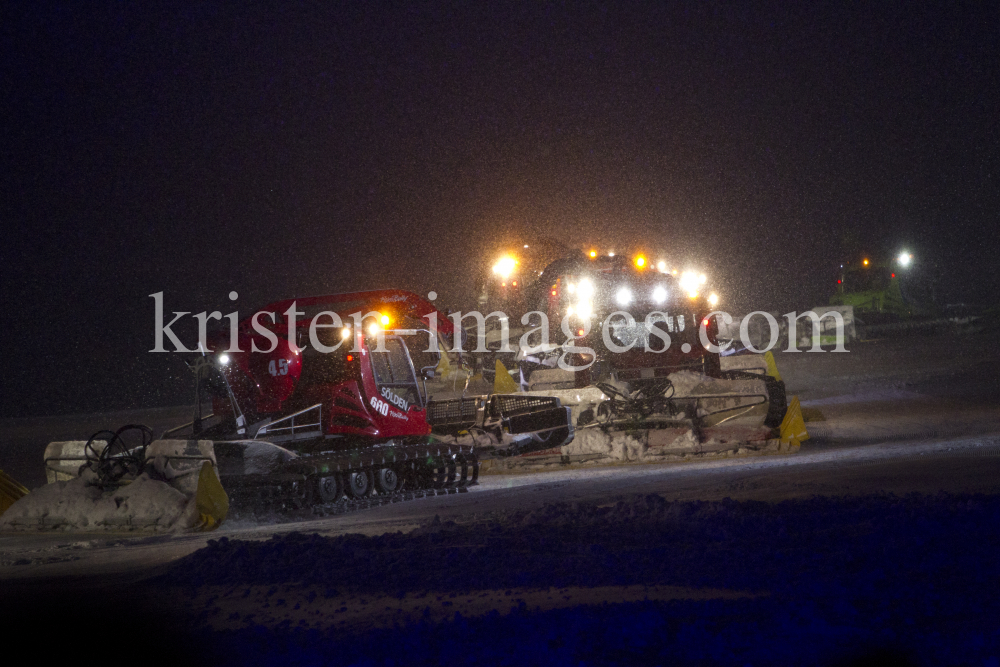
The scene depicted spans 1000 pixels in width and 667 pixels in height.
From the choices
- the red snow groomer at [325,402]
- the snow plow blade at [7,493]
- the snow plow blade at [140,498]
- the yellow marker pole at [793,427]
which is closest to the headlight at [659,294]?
the yellow marker pole at [793,427]

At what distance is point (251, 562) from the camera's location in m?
6.01

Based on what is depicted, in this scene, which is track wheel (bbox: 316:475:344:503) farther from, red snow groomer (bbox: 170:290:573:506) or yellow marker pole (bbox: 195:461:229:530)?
yellow marker pole (bbox: 195:461:229:530)

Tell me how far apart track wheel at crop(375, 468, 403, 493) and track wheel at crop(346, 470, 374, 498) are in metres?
0.16

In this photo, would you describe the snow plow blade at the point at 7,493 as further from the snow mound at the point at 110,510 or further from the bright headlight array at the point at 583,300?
the bright headlight array at the point at 583,300

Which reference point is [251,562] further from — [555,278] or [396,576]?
[555,278]

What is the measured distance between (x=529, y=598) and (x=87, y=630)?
2.63 meters

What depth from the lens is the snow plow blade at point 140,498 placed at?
8.58 meters

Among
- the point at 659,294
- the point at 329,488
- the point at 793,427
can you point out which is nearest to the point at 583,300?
the point at 659,294

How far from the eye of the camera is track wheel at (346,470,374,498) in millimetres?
9805

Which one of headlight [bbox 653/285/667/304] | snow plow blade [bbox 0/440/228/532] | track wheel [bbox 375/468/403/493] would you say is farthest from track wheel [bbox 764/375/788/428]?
snow plow blade [bbox 0/440/228/532]

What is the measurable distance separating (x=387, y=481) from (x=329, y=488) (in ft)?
3.37

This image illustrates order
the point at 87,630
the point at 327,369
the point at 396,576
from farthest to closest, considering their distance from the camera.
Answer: the point at 327,369
the point at 396,576
the point at 87,630

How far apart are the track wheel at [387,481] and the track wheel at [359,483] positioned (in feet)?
0.52

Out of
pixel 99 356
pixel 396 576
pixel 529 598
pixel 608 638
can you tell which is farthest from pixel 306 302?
pixel 99 356
